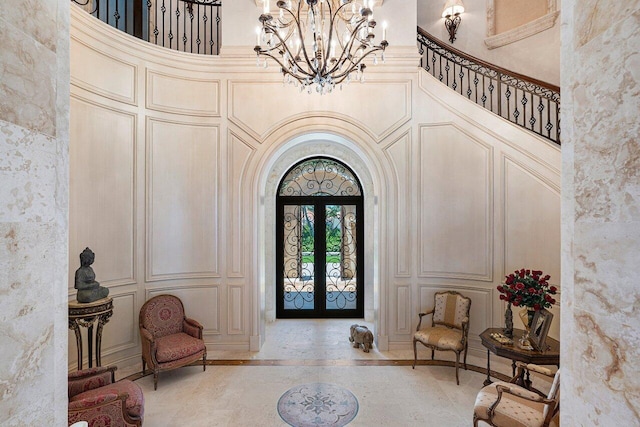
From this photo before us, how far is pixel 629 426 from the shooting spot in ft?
2.53

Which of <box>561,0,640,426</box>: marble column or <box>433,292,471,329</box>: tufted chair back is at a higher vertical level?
<box>561,0,640,426</box>: marble column

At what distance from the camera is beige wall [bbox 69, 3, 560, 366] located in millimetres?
4176

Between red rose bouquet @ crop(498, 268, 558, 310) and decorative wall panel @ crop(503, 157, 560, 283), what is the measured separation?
804 millimetres

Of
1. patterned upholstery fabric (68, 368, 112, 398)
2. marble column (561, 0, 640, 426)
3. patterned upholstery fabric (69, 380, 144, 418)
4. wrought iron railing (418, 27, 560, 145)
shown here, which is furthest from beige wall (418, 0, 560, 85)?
patterned upholstery fabric (68, 368, 112, 398)

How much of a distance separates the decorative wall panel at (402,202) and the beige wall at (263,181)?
2 cm

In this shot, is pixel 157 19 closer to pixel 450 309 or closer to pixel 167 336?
pixel 167 336

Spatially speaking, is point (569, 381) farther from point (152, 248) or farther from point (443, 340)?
point (152, 248)

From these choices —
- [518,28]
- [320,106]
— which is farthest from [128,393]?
[518,28]

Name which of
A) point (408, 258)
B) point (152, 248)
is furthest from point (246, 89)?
point (408, 258)

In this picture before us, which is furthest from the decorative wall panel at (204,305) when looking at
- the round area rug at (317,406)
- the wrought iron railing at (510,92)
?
the wrought iron railing at (510,92)

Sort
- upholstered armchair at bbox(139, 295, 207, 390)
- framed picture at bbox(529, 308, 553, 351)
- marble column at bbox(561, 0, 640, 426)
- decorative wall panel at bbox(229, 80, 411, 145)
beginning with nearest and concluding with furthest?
1. marble column at bbox(561, 0, 640, 426)
2. framed picture at bbox(529, 308, 553, 351)
3. upholstered armchair at bbox(139, 295, 207, 390)
4. decorative wall panel at bbox(229, 80, 411, 145)

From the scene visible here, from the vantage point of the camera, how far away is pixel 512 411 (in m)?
Answer: 2.39

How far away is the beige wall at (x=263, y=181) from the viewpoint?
4.18m

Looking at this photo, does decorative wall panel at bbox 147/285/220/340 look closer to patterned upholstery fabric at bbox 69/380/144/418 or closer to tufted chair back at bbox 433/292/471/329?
patterned upholstery fabric at bbox 69/380/144/418
